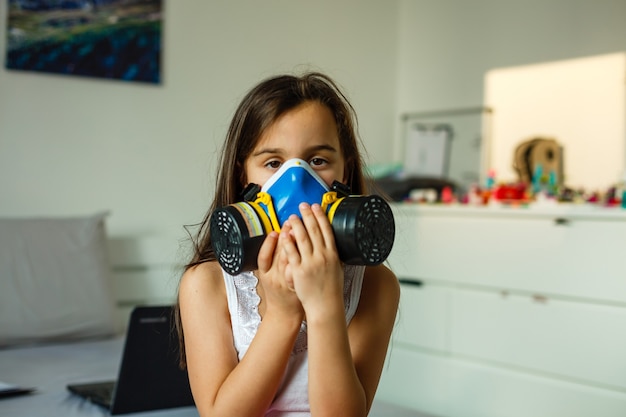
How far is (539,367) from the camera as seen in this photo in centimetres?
261

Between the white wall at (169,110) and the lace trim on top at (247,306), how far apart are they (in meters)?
1.73

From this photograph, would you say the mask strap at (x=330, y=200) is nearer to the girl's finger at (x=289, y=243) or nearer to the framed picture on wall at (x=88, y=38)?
the girl's finger at (x=289, y=243)

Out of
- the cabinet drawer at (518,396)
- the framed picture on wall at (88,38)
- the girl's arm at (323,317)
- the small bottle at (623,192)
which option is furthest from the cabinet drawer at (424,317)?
the girl's arm at (323,317)

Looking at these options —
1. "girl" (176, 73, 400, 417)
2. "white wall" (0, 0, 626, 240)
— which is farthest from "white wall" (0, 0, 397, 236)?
"girl" (176, 73, 400, 417)

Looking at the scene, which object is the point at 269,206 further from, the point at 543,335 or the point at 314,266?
the point at 543,335

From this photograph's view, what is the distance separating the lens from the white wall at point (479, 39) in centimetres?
309

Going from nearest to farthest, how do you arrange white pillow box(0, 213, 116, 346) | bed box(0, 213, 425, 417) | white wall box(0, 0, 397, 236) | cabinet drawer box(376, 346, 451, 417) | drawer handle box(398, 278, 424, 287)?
bed box(0, 213, 425, 417)
white pillow box(0, 213, 116, 346)
white wall box(0, 0, 397, 236)
cabinet drawer box(376, 346, 451, 417)
drawer handle box(398, 278, 424, 287)

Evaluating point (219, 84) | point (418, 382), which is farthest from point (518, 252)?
point (219, 84)

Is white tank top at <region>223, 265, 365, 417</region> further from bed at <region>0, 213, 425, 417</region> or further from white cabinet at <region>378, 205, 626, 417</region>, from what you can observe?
white cabinet at <region>378, 205, 626, 417</region>

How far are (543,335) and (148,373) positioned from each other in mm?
1523

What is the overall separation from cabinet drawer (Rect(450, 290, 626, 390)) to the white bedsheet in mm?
1111

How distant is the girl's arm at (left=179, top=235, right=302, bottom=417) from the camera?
109cm

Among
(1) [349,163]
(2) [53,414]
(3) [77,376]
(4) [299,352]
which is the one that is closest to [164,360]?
(2) [53,414]

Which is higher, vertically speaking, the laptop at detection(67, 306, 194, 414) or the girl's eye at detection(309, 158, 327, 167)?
the girl's eye at detection(309, 158, 327, 167)
